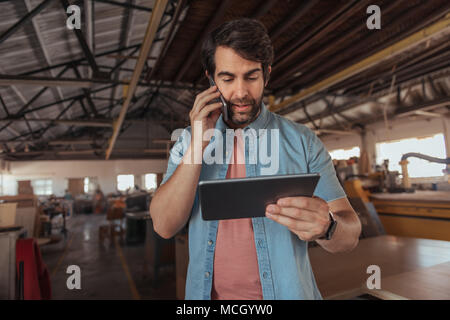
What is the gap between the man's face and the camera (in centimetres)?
104

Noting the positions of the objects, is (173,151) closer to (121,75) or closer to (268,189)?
(268,189)

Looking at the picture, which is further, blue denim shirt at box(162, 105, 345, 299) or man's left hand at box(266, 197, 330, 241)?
blue denim shirt at box(162, 105, 345, 299)

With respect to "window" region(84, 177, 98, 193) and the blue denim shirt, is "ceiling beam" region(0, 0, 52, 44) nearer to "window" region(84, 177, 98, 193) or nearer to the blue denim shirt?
the blue denim shirt

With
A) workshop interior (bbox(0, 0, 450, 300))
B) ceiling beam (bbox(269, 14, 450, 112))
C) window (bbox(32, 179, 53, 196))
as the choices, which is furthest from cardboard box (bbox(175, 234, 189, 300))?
window (bbox(32, 179, 53, 196))

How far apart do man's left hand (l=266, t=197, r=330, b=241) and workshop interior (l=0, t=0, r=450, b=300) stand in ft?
1.79

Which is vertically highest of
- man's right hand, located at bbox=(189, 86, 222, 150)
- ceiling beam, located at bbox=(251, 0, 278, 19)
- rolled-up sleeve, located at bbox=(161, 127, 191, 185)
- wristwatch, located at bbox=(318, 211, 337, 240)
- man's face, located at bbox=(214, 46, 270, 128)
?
ceiling beam, located at bbox=(251, 0, 278, 19)

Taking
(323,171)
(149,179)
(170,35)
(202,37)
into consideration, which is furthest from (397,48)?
(149,179)

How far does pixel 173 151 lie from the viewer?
3.67 feet

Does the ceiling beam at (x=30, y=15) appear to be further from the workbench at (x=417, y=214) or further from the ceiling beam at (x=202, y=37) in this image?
the workbench at (x=417, y=214)

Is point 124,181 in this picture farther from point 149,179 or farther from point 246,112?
point 246,112

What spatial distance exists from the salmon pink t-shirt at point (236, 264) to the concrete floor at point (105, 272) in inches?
147

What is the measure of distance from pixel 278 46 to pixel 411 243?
2.26 m

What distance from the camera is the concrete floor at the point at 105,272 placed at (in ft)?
15.0

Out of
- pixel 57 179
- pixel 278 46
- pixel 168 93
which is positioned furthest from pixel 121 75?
pixel 57 179
